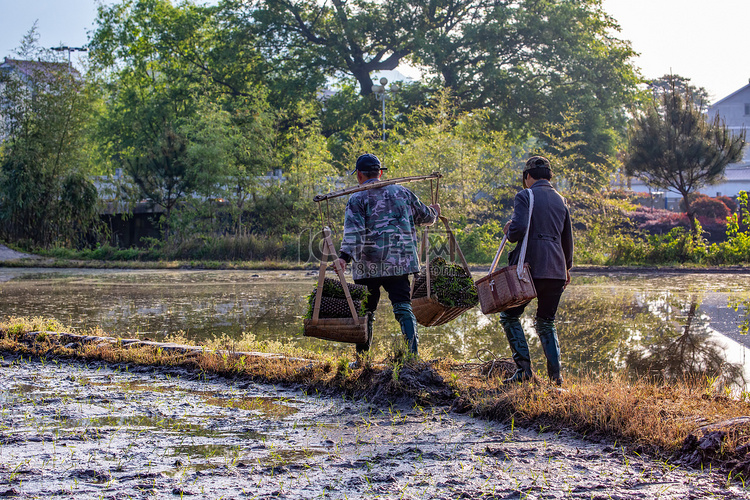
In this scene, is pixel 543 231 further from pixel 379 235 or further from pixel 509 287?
pixel 379 235

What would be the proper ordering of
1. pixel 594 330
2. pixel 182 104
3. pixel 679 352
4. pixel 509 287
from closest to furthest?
pixel 509 287 → pixel 679 352 → pixel 594 330 → pixel 182 104

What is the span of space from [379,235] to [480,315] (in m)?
6.32

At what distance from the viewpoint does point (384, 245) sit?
6.26 m

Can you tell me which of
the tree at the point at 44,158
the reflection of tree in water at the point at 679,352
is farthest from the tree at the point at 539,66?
the reflection of tree in water at the point at 679,352

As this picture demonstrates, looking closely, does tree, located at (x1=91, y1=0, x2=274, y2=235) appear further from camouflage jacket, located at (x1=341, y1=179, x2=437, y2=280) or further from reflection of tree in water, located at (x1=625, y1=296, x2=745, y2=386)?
camouflage jacket, located at (x1=341, y1=179, x2=437, y2=280)

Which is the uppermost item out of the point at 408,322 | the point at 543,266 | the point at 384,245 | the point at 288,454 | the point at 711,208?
the point at 711,208

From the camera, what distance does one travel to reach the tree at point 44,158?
2714 cm

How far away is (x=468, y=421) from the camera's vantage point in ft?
17.1

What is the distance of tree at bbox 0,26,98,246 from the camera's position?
89.0 ft

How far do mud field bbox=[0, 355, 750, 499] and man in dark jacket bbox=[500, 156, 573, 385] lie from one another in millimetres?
991

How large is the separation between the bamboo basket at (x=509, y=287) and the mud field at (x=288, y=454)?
1022mm

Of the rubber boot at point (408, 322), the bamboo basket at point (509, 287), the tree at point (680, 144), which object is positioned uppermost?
the tree at point (680, 144)

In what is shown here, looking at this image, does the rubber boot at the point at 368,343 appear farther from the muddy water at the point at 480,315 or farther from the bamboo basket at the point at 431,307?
the muddy water at the point at 480,315

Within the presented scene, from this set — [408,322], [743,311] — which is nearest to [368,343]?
[408,322]
